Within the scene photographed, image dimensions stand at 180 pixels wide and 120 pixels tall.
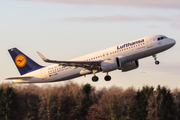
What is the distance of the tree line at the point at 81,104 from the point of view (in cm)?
7962

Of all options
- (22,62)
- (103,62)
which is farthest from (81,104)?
(103,62)

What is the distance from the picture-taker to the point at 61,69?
60.1 metres

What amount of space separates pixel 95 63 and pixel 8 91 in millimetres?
33947

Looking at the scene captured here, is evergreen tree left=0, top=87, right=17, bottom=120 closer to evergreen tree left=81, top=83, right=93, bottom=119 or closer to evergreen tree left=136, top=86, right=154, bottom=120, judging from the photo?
evergreen tree left=81, top=83, right=93, bottom=119

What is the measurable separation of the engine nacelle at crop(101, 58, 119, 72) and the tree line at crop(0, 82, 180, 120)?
26104 millimetres

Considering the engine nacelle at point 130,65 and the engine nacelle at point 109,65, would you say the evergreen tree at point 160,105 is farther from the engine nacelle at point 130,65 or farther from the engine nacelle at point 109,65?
the engine nacelle at point 109,65

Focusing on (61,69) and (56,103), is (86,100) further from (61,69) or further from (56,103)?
(61,69)

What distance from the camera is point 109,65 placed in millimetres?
54906

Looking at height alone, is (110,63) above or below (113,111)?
above

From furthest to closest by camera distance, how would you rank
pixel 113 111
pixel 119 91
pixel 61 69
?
pixel 119 91
pixel 113 111
pixel 61 69

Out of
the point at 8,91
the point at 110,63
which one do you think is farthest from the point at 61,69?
the point at 8,91

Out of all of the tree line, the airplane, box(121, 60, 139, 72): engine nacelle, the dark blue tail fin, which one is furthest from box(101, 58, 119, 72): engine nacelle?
the tree line

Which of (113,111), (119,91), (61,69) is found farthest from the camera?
(119,91)

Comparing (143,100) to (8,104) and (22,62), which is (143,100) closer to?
(8,104)
